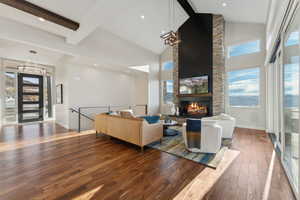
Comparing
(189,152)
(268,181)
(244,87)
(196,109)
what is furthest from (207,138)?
(244,87)

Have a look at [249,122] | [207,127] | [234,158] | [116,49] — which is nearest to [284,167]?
[234,158]

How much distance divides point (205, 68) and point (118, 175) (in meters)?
5.56

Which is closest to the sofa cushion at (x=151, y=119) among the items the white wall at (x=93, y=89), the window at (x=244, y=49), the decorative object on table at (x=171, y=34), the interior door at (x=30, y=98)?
the decorative object on table at (x=171, y=34)

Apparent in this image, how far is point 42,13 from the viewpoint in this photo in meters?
3.10

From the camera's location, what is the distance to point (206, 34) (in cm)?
588

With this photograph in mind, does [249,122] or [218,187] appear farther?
[249,122]

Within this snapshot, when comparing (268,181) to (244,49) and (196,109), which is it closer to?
(196,109)

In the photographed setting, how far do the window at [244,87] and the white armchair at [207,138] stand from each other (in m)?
3.58

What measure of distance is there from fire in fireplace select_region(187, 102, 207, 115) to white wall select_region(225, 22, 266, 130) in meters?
1.03

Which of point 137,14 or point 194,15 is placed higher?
point 194,15

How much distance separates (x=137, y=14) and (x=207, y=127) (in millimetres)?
4686

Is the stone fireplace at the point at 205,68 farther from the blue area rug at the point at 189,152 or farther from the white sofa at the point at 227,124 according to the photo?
the blue area rug at the point at 189,152

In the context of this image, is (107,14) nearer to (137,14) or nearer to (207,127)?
(137,14)

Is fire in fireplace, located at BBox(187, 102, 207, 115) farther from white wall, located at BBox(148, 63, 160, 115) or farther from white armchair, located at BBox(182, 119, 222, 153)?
white armchair, located at BBox(182, 119, 222, 153)
